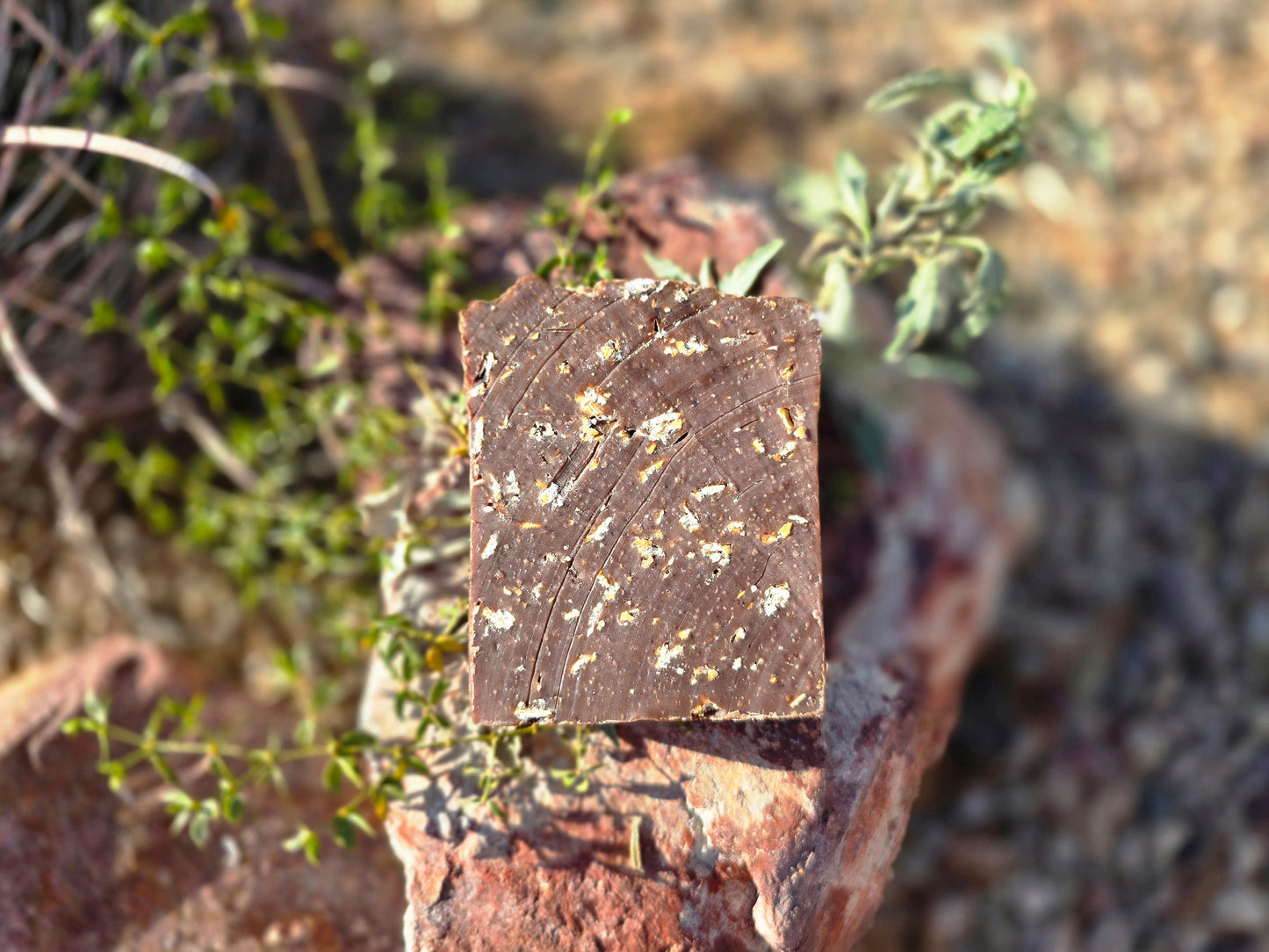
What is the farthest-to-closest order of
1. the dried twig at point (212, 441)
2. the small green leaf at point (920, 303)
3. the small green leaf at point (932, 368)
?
the dried twig at point (212, 441)
the small green leaf at point (932, 368)
the small green leaf at point (920, 303)

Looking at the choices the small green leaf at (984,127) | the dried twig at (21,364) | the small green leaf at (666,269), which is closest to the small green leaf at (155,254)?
the dried twig at (21,364)

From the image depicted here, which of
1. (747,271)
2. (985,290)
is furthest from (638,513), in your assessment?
(985,290)

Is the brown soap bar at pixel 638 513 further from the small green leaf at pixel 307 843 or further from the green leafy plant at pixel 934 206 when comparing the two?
the small green leaf at pixel 307 843

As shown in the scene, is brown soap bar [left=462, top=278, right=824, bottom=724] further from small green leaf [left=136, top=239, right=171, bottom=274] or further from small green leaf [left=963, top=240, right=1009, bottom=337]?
small green leaf [left=136, top=239, right=171, bottom=274]

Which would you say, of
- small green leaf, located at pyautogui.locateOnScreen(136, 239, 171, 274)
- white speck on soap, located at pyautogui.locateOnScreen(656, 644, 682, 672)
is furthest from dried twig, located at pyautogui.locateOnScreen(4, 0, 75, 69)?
white speck on soap, located at pyautogui.locateOnScreen(656, 644, 682, 672)

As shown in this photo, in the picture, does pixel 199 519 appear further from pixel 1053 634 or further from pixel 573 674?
pixel 1053 634

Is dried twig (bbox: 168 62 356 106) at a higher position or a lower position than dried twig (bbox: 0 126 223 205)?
higher

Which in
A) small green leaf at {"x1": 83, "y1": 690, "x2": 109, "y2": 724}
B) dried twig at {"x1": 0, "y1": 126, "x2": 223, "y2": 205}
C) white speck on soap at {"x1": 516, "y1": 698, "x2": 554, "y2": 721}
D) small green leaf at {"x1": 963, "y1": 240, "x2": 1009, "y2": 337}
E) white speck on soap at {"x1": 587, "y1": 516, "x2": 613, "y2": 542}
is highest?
dried twig at {"x1": 0, "y1": 126, "x2": 223, "y2": 205}

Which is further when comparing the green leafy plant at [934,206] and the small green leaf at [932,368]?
the small green leaf at [932,368]
